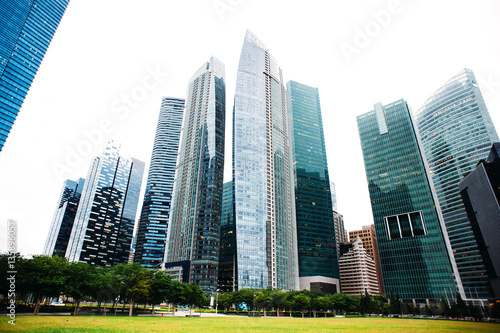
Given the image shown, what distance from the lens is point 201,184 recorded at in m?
163

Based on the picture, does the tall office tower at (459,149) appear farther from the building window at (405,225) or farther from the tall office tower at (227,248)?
the tall office tower at (227,248)

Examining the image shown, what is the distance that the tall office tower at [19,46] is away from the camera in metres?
88.8

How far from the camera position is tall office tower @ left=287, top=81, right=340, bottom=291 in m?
157

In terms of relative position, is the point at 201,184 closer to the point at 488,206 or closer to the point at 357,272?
the point at 357,272

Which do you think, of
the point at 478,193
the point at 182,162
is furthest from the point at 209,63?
the point at 478,193

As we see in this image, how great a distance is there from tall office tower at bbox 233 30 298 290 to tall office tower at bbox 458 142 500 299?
86.2m

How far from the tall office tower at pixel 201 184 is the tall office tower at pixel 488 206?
119 meters

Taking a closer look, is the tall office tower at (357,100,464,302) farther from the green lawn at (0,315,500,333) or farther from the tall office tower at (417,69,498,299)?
the green lawn at (0,315,500,333)

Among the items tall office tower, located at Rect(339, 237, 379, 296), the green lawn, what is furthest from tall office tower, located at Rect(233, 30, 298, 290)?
the green lawn

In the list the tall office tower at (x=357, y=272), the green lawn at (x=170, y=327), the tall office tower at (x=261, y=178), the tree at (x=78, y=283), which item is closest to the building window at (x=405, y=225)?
the tall office tower at (x=261, y=178)

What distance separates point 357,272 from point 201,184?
127 m

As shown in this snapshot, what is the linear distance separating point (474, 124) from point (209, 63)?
176 metres

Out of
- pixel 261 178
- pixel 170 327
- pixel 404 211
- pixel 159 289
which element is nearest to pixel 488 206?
pixel 404 211

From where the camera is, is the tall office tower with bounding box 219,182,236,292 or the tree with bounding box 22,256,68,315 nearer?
the tree with bounding box 22,256,68,315
